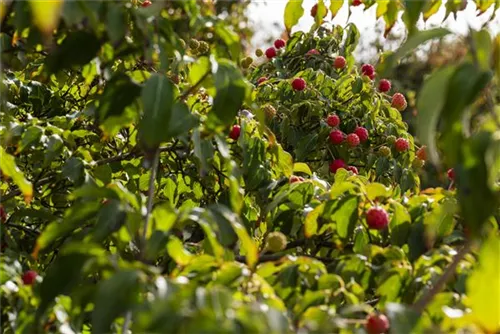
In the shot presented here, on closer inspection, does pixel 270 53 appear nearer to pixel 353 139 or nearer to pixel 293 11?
pixel 353 139

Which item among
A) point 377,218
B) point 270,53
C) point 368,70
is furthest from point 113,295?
point 270,53

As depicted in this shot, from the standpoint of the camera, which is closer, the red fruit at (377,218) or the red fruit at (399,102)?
the red fruit at (377,218)

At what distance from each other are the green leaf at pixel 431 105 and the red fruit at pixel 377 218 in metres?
0.79

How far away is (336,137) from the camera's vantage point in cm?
364

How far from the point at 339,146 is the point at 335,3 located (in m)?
1.72

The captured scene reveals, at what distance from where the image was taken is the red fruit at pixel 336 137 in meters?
3.64

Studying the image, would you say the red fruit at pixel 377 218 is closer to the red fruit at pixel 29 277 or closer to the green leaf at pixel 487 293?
the red fruit at pixel 29 277

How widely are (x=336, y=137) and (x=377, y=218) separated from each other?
5.54ft

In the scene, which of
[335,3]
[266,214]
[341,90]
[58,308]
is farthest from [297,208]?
[341,90]

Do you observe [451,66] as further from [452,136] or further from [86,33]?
[86,33]

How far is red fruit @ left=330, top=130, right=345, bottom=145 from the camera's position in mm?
3641

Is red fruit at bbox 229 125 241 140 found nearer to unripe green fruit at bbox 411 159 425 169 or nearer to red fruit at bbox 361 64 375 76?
unripe green fruit at bbox 411 159 425 169

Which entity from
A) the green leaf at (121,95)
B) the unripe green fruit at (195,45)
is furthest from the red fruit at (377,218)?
the unripe green fruit at (195,45)

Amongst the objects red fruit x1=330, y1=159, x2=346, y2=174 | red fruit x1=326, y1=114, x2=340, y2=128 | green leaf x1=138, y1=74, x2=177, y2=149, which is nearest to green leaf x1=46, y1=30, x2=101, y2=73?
green leaf x1=138, y1=74, x2=177, y2=149
